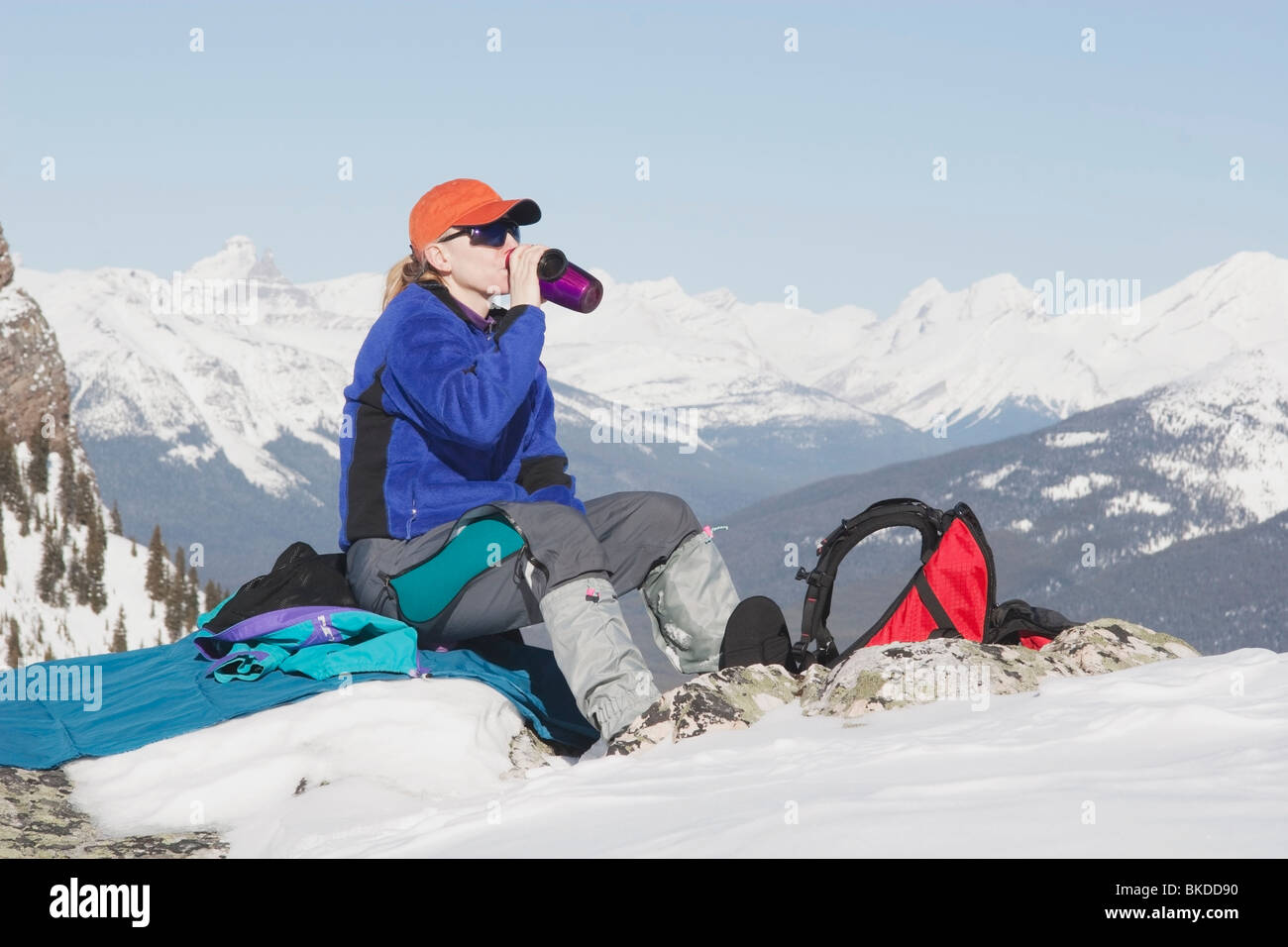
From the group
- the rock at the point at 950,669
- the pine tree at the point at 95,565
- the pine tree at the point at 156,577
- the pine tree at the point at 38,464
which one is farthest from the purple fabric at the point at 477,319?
the pine tree at the point at 38,464

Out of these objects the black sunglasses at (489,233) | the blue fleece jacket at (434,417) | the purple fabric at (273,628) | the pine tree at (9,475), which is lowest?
the pine tree at (9,475)

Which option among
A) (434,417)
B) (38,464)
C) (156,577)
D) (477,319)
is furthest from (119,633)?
(434,417)

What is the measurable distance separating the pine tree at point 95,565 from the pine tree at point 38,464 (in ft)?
13.3

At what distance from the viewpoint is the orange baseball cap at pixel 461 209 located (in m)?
6.62

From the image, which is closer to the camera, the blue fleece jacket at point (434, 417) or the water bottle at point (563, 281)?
the blue fleece jacket at point (434, 417)

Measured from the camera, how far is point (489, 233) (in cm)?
671

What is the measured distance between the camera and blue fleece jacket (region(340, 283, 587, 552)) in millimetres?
6105

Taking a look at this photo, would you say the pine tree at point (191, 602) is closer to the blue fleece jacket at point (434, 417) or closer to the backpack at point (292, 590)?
the backpack at point (292, 590)

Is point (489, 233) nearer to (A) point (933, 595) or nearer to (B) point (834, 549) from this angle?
(B) point (834, 549)

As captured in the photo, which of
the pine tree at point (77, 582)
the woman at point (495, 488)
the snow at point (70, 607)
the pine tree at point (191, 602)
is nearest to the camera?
the woman at point (495, 488)

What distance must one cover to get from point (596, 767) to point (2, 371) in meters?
103

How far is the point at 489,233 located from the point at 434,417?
1167 mm

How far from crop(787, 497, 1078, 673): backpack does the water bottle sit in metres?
1.86
